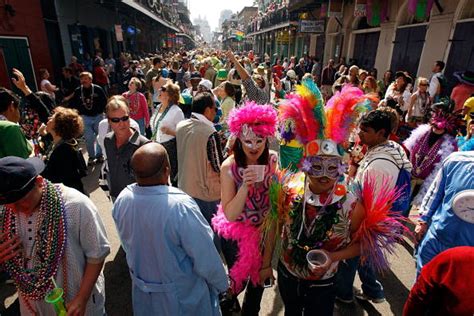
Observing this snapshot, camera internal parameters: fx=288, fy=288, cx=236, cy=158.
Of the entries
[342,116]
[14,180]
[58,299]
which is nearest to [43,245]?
[58,299]

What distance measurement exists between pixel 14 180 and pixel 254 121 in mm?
1500

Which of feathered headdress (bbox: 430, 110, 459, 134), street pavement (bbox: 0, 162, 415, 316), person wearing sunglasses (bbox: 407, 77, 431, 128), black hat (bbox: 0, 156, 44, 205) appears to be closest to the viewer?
black hat (bbox: 0, 156, 44, 205)

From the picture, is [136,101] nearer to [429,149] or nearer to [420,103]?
[429,149]

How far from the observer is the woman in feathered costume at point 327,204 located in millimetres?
1842

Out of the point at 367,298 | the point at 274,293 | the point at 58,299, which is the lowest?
the point at 274,293

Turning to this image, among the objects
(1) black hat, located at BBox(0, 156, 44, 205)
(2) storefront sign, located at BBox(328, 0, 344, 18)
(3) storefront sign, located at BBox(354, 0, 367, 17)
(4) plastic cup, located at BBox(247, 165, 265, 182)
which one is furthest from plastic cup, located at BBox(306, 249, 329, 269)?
(2) storefront sign, located at BBox(328, 0, 344, 18)

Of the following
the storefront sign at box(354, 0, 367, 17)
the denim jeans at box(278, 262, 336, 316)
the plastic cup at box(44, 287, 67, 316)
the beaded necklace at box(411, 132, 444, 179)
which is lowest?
the denim jeans at box(278, 262, 336, 316)

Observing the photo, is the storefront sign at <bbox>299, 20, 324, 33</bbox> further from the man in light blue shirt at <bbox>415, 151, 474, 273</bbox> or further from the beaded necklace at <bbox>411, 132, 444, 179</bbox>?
the man in light blue shirt at <bbox>415, 151, 474, 273</bbox>

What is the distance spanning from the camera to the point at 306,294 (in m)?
2.04

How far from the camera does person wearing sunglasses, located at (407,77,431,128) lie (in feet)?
20.4

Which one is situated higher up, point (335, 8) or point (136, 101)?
point (335, 8)

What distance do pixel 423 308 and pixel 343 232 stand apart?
0.74 meters

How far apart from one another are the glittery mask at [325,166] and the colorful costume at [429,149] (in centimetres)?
207

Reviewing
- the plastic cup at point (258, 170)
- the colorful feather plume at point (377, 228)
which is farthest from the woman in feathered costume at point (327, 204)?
the plastic cup at point (258, 170)
